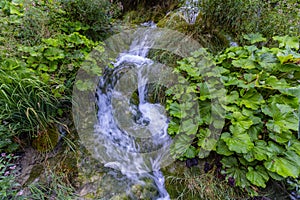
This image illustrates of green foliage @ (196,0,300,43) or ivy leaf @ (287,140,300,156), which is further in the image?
green foliage @ (196,0,300,43)

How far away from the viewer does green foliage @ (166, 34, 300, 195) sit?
4.40 ft

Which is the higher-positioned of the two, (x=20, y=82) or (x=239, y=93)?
(x=20, y=82)

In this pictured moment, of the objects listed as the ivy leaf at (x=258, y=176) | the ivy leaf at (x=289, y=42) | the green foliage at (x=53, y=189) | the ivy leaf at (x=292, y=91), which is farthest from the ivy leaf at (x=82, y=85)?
the ivy leaf at (x=289, y=42)

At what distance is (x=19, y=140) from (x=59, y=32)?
129cm

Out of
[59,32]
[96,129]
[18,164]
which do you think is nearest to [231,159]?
[96,129]

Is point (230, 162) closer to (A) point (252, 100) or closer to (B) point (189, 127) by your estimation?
(B) point (189, 127)

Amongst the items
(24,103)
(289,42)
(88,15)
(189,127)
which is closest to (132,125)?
(189,127)

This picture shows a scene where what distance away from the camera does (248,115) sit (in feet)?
4.82

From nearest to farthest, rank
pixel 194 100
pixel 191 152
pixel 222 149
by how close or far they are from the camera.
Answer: pixel 222 149
pixel 191 152
pixel 194 100

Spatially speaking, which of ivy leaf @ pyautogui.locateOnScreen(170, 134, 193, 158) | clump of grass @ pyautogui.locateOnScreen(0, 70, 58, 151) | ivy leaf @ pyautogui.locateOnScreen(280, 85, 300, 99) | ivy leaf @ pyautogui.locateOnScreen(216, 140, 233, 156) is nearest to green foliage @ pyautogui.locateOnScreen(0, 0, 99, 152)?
clump of grass @ pyautogui.locateOnScreen(0, 70, 58, 151)

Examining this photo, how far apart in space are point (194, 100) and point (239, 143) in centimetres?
56

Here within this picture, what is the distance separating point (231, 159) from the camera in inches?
57.9

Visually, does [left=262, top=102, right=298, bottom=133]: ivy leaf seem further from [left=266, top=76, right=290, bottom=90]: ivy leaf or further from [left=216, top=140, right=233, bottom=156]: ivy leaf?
[left=216, top=140, right=233, bottom=156]: ivy leaf

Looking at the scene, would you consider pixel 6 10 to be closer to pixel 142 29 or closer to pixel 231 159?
pixel 142 29
